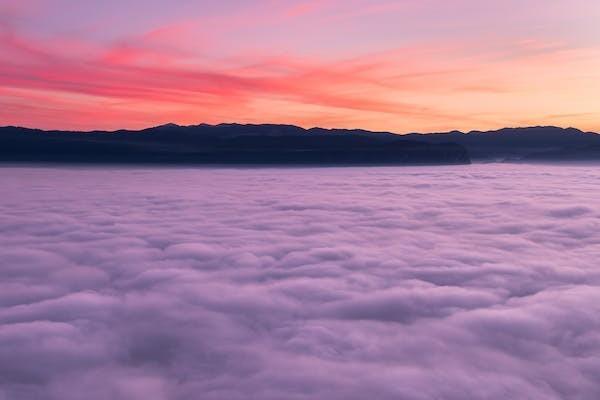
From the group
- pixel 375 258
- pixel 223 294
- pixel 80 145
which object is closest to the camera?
pixel 223 294

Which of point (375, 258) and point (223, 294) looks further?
point (375, 258)

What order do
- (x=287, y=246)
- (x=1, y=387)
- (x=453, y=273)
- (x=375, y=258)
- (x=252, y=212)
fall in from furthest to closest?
(x=252, y=212), (x=287, y=246), (x=375, y=258), (x=453, y=273), (x=1, y=387)

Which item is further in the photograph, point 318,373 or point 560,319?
point 560,319

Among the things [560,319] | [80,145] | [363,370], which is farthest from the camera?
[80,145]

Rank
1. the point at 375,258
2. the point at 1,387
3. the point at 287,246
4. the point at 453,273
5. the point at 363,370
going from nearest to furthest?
1. the point at 1,387
2. the point at 363,370
3. the point at 453,273
4. the point at 375,258
5. the point at 287,246

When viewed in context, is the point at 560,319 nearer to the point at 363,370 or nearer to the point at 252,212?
the point at 363,370

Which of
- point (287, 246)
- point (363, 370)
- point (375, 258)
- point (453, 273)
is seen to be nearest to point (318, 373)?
point (363, 370)

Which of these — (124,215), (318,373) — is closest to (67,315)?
(318,373)

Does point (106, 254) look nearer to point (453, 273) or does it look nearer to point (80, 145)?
point (453, 273)
